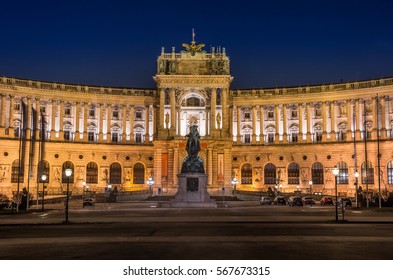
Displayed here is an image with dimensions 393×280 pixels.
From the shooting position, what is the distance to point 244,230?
89.5 ft

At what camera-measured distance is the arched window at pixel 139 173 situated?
10550 centimetres

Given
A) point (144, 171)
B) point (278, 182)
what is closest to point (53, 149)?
point (144, 171)

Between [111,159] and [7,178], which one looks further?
[111,159]

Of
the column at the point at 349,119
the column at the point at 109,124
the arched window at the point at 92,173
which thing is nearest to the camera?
the column at the point at 349,119

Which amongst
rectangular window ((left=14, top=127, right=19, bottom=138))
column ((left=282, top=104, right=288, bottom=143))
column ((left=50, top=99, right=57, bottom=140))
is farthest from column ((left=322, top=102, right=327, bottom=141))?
rectangular window ((left=14, top=127, right=19, bottom=138))

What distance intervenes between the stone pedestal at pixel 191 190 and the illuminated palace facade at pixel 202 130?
126 ft

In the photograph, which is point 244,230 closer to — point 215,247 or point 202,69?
point 215,247

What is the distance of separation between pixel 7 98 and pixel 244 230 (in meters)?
79.7

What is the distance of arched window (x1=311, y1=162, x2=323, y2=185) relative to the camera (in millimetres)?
101056

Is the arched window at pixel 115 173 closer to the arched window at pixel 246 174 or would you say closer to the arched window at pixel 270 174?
the arched window at pixel 246 174

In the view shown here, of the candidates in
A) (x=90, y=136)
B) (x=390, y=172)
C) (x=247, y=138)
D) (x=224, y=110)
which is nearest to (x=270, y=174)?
(x=247, y=138)

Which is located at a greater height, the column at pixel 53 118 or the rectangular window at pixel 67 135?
the column at pixel 53 118

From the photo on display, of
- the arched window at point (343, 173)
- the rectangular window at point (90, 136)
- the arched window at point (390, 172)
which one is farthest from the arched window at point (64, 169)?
the arched window at point (390, 172)

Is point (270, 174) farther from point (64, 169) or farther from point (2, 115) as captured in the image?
point (2, 115)
